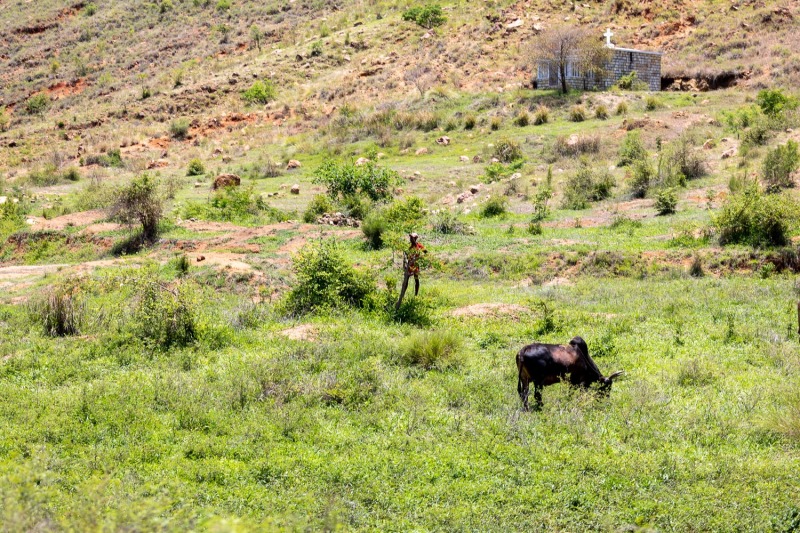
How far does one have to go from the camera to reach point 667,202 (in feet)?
68.6

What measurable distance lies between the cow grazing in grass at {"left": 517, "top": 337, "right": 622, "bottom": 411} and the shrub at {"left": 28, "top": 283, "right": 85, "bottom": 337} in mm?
8252

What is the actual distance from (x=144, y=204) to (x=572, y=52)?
28962 mm

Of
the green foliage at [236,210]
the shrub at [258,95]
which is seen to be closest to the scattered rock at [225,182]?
the green foliage at [236,210]

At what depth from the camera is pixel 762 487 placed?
22.8ft

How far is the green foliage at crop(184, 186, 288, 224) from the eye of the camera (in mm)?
23250

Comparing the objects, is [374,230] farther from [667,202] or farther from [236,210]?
[667,202]

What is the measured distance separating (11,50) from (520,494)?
69079 mm

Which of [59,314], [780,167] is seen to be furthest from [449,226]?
[59,314]

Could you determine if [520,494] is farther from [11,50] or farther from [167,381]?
[11,50]

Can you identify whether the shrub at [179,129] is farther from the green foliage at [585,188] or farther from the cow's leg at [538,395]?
the cow's leg at [538,395]

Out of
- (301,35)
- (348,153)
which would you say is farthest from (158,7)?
(348,153)

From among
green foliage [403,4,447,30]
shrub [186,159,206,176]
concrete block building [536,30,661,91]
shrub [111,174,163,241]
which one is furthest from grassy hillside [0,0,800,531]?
green foliage [403,4,447,30]

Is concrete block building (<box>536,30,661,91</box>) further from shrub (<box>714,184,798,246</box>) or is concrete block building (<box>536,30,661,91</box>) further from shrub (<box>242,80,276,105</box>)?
shrub (<box>714,184,798,246</box>)

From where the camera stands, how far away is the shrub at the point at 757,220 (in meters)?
16.9
